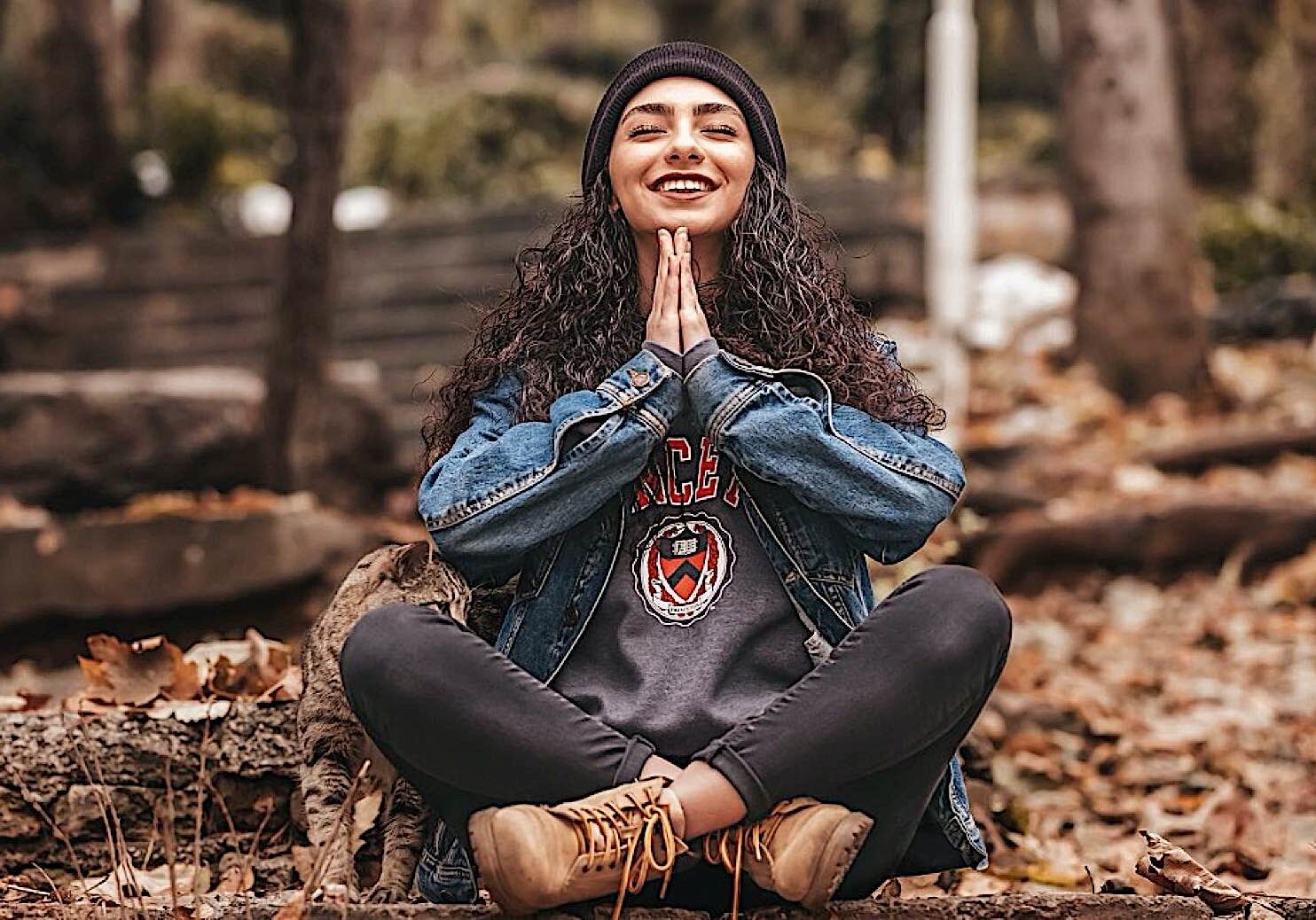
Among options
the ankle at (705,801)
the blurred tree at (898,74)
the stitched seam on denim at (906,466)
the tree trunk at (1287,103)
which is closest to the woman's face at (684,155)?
the stitched seam on denim at (906,466)

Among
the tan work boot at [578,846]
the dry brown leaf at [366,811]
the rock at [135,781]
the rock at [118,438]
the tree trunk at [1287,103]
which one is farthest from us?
the tree trunk at [1287,103]

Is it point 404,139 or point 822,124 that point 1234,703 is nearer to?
point 404,139

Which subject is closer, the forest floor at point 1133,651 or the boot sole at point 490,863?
the boot sole at point 490,863

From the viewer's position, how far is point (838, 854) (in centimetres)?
249

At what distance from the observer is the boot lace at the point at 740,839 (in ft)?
8.39

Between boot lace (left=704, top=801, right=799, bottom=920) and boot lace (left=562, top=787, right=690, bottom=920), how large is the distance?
2.7 inches

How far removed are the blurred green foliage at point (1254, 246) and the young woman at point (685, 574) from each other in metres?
8.16

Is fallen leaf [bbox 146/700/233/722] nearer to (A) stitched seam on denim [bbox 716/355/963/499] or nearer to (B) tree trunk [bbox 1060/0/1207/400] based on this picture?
(A) stitched seam on denim [bbox 716/355/963/499]

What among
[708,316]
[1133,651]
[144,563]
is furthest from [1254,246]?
[708,316]

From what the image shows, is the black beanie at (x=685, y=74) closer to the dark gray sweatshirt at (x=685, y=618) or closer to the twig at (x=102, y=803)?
the dark gray sweatshirt at (x=685, y=618)

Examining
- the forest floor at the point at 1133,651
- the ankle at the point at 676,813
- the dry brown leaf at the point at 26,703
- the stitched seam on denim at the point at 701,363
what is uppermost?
the stitched seam on denim at the point at 701,363

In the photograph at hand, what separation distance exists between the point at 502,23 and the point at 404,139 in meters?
17.5

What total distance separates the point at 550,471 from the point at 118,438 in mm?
4965

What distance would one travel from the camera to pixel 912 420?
300 cm
